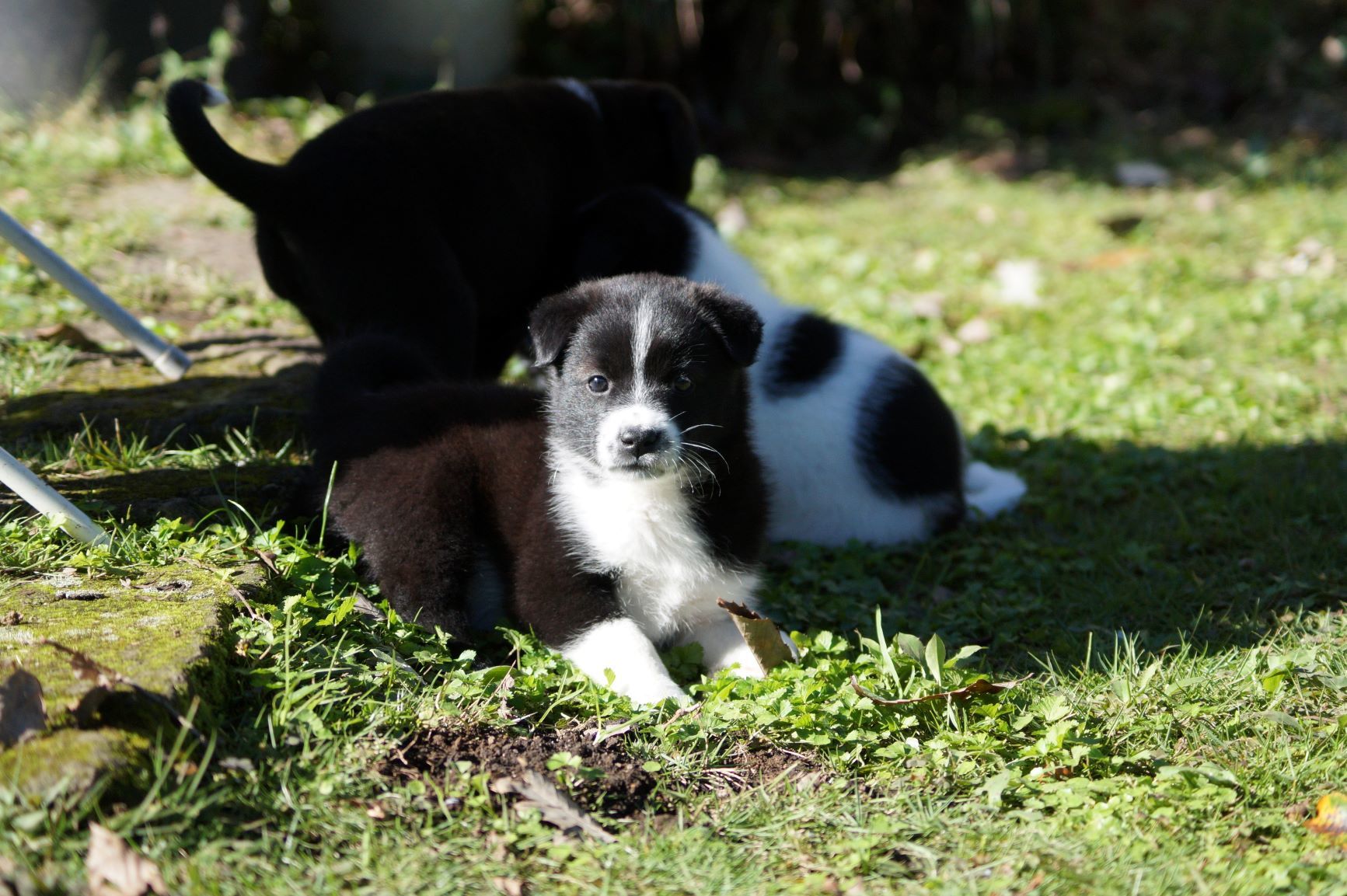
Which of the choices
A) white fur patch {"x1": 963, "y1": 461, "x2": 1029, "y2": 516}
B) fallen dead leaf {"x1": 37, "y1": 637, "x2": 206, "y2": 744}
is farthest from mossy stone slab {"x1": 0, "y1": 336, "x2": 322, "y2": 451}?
white fur patch {"x1": 963, "y1": 461, "x2": 1029, "y2": 516}

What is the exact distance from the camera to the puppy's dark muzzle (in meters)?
2.73

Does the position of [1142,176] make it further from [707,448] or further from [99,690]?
[99,690]

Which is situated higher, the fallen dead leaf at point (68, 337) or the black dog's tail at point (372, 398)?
the black dog's tail at point (372, 398)

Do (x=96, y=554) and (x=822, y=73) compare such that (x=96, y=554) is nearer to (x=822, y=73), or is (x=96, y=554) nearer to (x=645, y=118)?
(x=645, y=118)

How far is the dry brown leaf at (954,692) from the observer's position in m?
2.70

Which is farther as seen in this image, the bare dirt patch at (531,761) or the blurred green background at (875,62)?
the blurred green background at (875,62)

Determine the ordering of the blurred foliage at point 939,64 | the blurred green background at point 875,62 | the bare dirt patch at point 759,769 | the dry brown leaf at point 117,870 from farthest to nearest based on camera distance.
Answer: the blurred foliage at point 939,64 < the blurred green background at point 875,62 < the bare dirt patch at point 759,769 < the dry brown leaf at point 117,870

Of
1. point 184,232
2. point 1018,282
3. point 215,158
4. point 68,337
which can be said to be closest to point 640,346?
point 215,158

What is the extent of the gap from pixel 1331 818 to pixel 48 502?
8.89ft

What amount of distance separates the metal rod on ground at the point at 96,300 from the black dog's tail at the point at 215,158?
1.61 feet

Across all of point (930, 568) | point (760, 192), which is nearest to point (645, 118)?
point (930, 568)

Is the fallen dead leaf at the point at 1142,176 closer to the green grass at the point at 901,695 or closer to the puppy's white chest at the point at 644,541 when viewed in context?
the green grass at the point at 901,695

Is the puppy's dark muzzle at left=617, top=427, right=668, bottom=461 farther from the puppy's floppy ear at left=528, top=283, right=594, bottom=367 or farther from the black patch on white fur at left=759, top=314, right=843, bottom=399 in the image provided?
the black patch on white fur at left=759, top=314, right=843, bottom=399

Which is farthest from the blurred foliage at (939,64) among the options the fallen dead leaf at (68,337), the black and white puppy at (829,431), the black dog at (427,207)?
the fallen dead leaf at (68,337)
